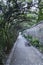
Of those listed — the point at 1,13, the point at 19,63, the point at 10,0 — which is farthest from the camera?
the point at 19,63

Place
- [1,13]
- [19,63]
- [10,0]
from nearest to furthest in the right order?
1. [10,0]
2. [1,13]
3. [19,63]

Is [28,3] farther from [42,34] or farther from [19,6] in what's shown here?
[42,34]

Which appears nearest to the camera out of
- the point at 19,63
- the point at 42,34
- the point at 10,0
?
the point at 10,0

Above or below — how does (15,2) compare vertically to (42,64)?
above

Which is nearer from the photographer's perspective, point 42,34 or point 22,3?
point 22,3

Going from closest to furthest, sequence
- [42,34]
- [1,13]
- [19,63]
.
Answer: [1,13] < [19,63] < [42,34]

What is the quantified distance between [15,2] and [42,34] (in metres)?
13.2

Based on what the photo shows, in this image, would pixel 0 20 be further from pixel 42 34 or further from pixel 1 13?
pixel 42 34

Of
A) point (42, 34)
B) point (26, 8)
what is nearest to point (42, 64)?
point (26, 8)

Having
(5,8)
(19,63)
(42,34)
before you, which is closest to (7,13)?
(5,8)

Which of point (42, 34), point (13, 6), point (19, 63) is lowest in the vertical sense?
point (42, 34)

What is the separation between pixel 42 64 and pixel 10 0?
4409 millimetres

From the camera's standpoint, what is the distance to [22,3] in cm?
1384

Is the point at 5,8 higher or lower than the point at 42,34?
higher
